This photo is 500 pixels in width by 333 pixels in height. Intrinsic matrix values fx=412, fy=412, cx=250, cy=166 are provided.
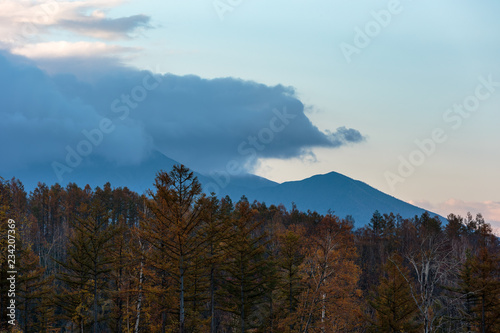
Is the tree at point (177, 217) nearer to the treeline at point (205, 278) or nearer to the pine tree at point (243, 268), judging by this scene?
the treeline at point (205, 278)

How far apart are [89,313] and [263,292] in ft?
64.0

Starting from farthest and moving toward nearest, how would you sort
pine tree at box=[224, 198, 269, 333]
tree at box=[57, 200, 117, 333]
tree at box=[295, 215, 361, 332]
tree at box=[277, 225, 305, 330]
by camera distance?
tree at box=[277, 225, 305, 330], pine tree at box=[224, 198, 269, 333], tree at box=[57, 200, 117, 333], tree at box=[295, 215, 361, 332]

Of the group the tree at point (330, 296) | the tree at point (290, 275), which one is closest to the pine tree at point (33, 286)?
the tree at point (290, 275)

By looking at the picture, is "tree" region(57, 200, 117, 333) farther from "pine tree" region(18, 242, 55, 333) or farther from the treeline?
"pine tree" region(18, 242, 55, 333)

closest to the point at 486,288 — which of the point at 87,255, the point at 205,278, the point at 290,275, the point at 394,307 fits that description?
the point at 394,307

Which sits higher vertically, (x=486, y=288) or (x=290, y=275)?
(x=290, y=275)

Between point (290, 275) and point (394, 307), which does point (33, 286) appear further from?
point (394, 307)

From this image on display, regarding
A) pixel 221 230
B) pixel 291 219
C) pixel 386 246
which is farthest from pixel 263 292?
pixel 291 219

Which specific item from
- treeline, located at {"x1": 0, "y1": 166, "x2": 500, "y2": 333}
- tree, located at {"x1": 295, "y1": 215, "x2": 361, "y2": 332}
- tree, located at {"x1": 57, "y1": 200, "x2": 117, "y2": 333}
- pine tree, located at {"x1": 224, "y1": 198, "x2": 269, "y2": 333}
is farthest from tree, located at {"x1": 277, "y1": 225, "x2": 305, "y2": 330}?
tree, located at {"x1": 57, "y1": 200, "x2": 117, "y2": 333}

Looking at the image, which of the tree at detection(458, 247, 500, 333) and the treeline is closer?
the treeline

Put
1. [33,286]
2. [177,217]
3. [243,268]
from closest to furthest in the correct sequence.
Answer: [177,217] → [243,268] → [33,286]

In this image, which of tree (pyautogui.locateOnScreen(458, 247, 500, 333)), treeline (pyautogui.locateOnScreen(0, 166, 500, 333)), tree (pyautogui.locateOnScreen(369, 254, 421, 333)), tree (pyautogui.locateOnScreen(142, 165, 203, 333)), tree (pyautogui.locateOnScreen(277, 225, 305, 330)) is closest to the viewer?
tree (pyautogui.locateOnScreen(142, 165, 203, 333))

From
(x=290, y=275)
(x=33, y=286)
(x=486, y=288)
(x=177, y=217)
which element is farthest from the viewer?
(x=33, y=286)

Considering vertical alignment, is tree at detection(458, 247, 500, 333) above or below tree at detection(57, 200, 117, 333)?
below
